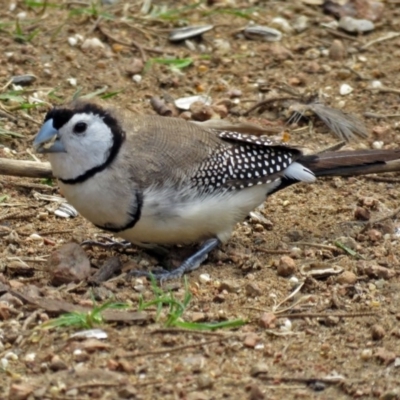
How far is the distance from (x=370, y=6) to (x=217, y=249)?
3954 millimetres

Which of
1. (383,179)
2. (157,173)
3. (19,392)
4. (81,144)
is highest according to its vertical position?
(81,144)

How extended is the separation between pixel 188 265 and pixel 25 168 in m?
1.25

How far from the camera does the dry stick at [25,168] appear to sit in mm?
6930

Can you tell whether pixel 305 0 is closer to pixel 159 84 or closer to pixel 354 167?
pixel 159 84

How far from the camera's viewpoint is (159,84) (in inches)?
344

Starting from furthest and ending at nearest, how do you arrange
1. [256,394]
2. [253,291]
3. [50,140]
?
[50,140] → [253,291] → [256,394]

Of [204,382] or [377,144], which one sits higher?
[204,382]

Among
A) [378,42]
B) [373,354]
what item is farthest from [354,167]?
[378,42]

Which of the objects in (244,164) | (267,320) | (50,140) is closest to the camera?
(267,320)

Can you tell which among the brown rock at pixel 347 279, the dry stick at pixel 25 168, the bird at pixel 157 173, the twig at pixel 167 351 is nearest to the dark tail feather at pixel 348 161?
the bird at pixel 157 173

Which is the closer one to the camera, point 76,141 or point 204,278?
point 76,141

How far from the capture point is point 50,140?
20.6 ft

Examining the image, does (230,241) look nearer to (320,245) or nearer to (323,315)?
(320,245)

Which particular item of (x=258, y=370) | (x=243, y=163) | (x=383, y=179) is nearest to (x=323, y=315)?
(x=258, y=370)
